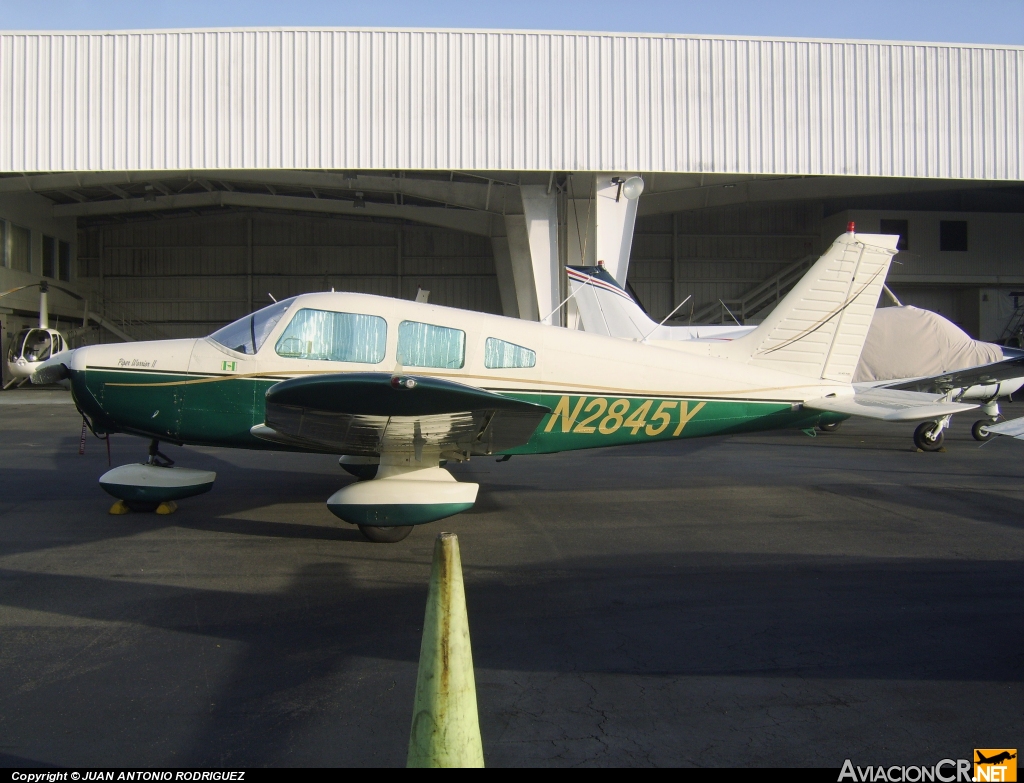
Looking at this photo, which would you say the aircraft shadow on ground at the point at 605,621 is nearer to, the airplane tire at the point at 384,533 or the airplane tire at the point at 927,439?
the airplane tire at the point at 384,533

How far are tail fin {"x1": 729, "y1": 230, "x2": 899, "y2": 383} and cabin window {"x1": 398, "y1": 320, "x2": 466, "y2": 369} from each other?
2.82 metres

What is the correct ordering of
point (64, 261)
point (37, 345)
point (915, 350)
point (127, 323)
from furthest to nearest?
point (127, 323) → point (64, 261) → point (915, 350) → point (37, 345)

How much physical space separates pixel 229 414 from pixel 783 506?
5.39m

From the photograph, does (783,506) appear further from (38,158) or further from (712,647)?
(38,158)

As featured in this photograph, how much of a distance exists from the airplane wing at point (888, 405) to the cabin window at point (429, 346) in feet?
11.1

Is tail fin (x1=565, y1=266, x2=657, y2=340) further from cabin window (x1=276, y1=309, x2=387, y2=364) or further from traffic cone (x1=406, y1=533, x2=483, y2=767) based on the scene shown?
traffic cone (x1=406, y1=533, x2=483, y2=767)

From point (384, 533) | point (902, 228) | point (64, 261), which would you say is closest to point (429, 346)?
point (384, 533)

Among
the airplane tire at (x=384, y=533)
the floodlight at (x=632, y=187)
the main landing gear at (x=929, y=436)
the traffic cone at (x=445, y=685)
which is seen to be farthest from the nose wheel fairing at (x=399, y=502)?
the floodlight at (x=632, y=187)

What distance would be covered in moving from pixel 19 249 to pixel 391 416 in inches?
1269

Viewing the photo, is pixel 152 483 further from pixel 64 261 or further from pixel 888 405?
pixel 64 261

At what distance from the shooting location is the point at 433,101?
67.7 feet

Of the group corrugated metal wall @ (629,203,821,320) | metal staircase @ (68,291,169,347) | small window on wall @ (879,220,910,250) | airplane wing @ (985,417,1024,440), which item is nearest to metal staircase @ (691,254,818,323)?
corrugated metal wall @ (629,203,821,320)

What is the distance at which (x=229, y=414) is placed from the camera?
650 cm

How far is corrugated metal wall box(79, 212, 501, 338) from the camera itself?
37.7 m
